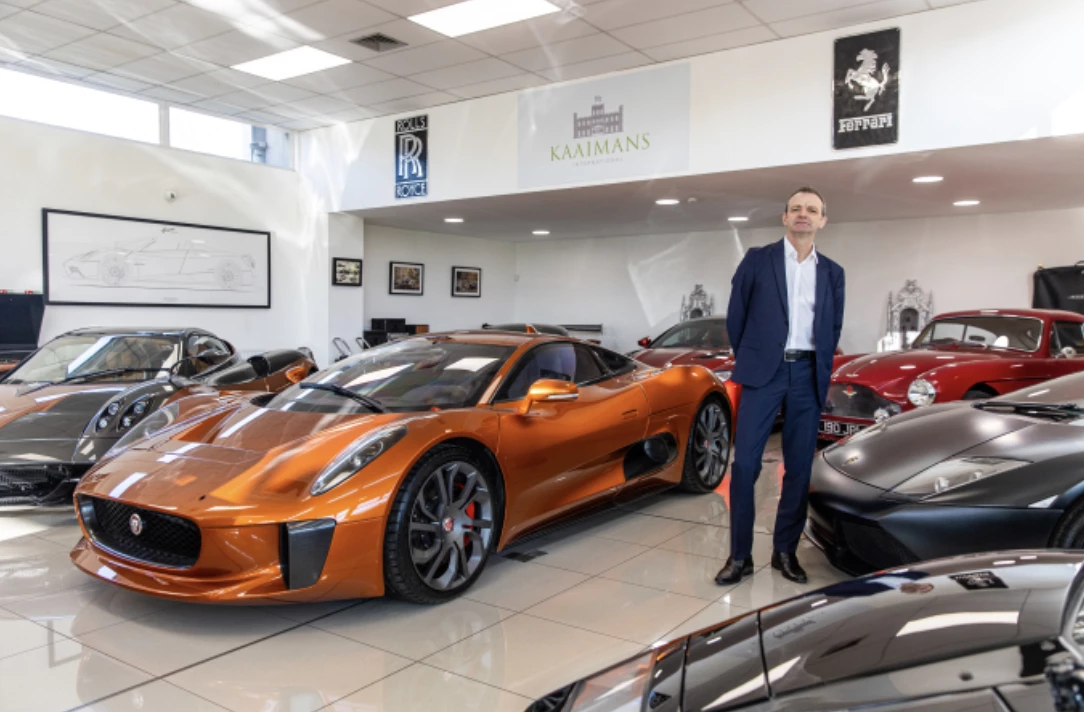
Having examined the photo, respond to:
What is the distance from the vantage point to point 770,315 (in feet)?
10.9

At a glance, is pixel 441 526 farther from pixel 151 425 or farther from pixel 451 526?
pixel 151 425

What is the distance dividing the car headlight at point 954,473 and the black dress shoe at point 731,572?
79 centimetres

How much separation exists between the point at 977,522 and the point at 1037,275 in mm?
9451

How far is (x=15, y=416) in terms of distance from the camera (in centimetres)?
434

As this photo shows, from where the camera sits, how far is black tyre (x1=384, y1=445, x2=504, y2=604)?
2.91 m

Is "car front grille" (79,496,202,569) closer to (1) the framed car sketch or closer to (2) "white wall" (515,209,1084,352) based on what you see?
(1) the framed car sketch

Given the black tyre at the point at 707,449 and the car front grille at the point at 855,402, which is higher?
the car front grille at the point at 855,402

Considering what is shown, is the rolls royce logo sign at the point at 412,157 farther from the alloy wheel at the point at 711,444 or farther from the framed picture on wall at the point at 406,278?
the alloy wheel at the point at 711,444

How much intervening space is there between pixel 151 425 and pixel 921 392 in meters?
4.83

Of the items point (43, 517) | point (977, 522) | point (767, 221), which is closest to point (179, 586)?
point (43, 517)

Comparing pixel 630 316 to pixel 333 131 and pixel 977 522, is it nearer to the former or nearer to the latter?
pixel 333 131

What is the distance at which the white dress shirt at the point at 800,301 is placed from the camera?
3.34 m

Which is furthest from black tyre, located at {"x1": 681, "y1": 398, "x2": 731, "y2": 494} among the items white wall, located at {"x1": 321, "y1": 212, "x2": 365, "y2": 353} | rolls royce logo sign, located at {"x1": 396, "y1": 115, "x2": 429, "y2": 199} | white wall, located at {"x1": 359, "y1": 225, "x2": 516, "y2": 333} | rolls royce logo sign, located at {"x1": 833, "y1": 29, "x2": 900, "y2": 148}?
white wall, located at {"x1": 359, "y1": 225, "x2": 516, "y2": 333}

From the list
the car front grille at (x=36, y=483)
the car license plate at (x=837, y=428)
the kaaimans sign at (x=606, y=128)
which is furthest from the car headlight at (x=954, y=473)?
the kaaimans sign at (x=606, y=128)
